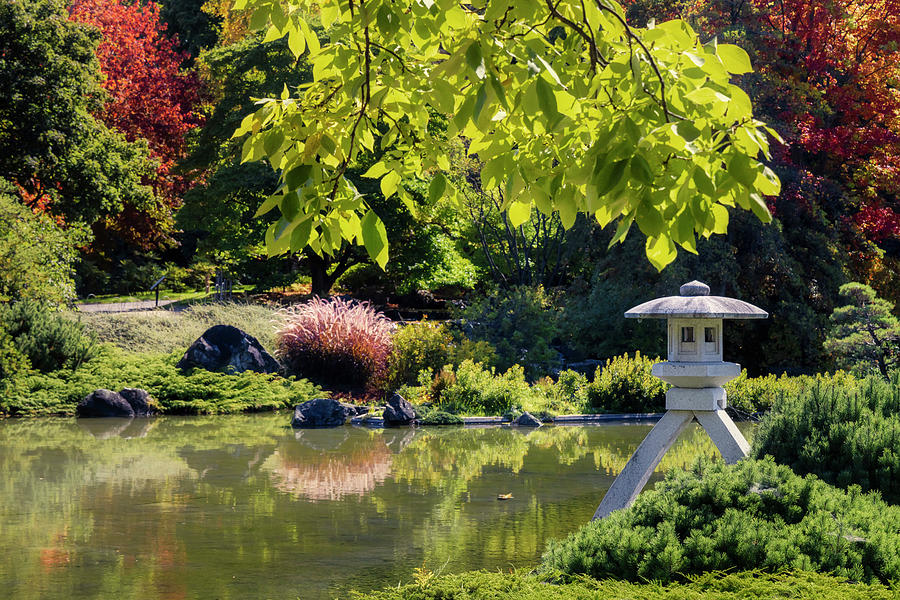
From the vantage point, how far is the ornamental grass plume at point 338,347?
16.8 metres

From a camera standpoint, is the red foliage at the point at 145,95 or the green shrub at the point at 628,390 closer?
the green shrub at the point at 628,390

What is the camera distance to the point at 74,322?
16.8 metres

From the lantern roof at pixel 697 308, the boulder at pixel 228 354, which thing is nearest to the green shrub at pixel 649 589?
the lantern roof at pixel 697 308

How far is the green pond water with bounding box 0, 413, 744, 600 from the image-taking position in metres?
6.22

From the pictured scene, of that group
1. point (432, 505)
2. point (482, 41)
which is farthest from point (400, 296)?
point (482, 41)

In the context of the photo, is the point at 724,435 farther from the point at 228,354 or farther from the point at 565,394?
the point at 228,354

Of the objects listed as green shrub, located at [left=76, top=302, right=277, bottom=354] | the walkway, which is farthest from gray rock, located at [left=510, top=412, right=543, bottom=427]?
the walkway

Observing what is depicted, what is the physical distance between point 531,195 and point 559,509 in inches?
203

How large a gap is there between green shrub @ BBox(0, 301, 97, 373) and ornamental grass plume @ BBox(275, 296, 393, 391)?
355 centimetres

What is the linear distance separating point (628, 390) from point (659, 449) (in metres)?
8.17

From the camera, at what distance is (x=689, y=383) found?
7.52m

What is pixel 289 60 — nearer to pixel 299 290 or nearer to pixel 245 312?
pixel 245 312

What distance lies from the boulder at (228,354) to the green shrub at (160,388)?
233 mm

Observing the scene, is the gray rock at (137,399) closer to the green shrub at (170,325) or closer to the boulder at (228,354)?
the boulder at (228,354)
